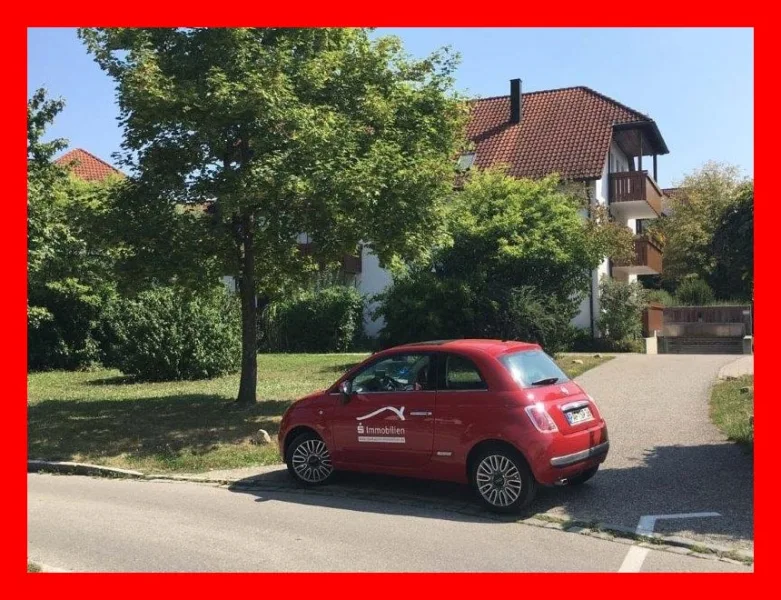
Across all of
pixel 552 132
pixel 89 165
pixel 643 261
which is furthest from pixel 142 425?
pixel 89 165

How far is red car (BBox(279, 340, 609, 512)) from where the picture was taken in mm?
7484

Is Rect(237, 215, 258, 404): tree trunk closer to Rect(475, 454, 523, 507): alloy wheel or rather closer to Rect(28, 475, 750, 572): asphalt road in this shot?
Rect(28, 475, 750, 572): asphalt road

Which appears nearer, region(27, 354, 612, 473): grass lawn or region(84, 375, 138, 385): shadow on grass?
region(27, 354, 612, 473): grass lawn

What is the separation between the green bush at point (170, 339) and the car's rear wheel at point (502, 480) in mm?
13005

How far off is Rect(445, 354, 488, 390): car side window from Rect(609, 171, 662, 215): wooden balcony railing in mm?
26185

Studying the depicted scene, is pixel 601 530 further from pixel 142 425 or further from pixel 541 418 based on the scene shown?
pixel 142 425

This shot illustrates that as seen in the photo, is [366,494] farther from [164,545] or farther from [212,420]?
[212,420]

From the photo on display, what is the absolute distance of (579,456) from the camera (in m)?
7.70

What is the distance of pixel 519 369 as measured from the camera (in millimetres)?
7961

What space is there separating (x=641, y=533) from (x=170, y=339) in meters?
15.0

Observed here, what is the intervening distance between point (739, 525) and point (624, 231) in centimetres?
2111

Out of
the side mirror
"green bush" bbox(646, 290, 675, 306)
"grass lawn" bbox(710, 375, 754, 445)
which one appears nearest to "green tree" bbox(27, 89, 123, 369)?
the side mirror

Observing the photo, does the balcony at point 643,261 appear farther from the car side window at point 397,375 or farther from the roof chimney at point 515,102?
the car side window at point 397,375

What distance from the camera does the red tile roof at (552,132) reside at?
31.2m
